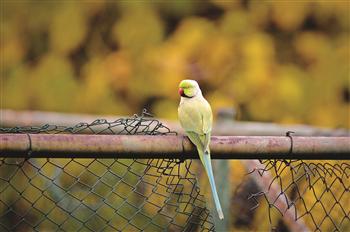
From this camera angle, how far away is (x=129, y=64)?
23.4ft

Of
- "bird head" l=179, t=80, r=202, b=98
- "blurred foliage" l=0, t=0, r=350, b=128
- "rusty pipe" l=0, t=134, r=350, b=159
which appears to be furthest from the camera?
"blurred foliage" l=0, t=0, r=350, b=128

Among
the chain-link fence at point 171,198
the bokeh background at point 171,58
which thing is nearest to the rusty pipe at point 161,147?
the chain-link fence at point 171,198

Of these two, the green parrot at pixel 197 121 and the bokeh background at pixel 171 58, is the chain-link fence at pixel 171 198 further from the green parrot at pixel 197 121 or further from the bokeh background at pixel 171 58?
the bokeh background at pixel 171 58

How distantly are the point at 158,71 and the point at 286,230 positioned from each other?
2669mm

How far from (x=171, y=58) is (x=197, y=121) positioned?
3.62 m

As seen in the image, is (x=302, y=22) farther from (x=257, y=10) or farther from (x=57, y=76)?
(x=57, y=76)

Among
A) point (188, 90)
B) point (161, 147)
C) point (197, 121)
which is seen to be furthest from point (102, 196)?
point (161, 147)

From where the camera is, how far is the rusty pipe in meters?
2.99

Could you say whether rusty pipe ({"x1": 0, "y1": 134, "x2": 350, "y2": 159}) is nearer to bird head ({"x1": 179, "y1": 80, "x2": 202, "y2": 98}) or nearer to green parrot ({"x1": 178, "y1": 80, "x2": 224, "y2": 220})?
green parrot ({"x1": 178, "y1": 80, "x2": 224, "y2": 220})

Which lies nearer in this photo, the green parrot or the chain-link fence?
the green parrot

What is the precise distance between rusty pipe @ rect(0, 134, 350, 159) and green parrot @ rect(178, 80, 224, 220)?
1.3 inches

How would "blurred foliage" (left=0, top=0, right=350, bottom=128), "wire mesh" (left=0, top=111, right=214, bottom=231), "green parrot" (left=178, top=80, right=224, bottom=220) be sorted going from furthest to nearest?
"blurred foliage" (left=0, top=0, right=350, bottom=128) < "wire mesh" (left=0, top=111, right=214, bottom=231) < "green parrot" (left=178, top=80, right=224, bottom=220)

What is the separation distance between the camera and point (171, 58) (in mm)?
7059

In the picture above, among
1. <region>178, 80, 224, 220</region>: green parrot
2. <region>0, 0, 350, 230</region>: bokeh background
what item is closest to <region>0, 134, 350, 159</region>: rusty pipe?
<region>178, 80, 224, 220</region>: green parrot
